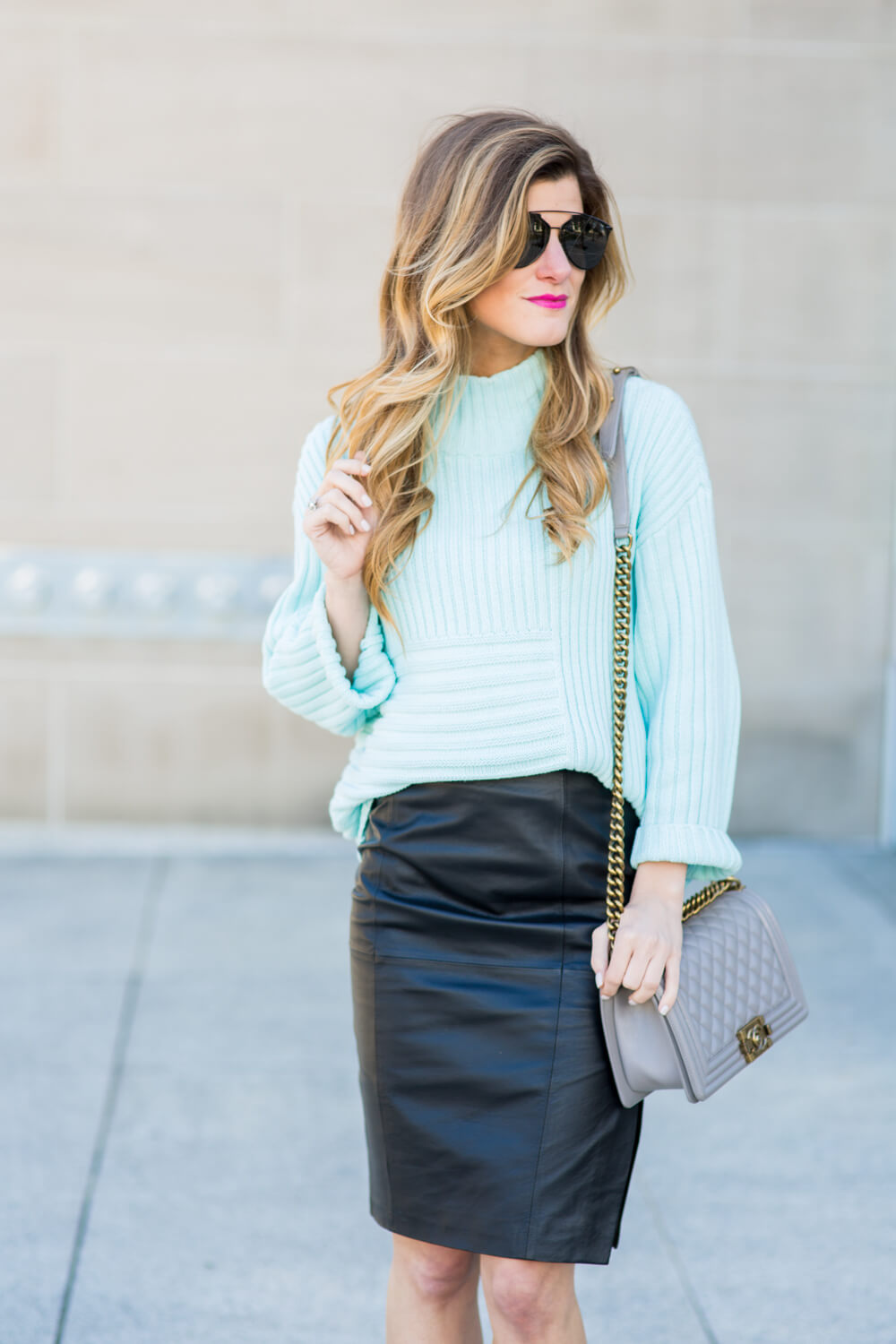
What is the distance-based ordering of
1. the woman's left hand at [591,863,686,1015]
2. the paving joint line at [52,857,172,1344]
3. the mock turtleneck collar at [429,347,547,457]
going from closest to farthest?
the woman's left hand at [591,863,686,1015] → the mock turtleneck collar at [429,347,547,457] → the paving joint line at [52,857,172,1344]

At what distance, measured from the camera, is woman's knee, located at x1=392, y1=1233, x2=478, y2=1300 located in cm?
206

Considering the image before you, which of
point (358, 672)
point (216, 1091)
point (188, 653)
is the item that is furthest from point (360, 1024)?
point (188, 653)

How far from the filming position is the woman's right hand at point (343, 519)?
1.96 metres

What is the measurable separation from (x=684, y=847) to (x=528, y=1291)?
626mm

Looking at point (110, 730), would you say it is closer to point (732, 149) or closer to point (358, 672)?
point (732, 149)

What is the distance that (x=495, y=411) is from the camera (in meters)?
2.11

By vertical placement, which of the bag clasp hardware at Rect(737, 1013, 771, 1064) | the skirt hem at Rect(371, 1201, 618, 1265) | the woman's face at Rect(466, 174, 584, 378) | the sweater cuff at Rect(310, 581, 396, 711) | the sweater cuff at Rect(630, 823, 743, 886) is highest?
the woman's face at Rect(466, 174, 584, 378)

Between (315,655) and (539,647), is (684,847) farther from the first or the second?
(315,655)

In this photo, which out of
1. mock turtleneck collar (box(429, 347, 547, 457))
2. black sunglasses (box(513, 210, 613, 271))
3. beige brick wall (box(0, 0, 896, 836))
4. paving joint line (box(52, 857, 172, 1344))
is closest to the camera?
black sunglasses (box(513, 210, 613, 271))

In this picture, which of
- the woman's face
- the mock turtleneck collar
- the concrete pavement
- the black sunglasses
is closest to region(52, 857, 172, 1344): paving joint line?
the concrete pavement

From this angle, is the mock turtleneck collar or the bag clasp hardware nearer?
the bag clasp hardware

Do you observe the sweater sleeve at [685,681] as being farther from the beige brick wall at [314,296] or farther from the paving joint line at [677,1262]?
the beige brick wall at [314,296]

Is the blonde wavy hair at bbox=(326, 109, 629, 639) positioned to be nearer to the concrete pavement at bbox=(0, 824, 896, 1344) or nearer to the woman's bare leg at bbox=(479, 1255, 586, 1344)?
the woman's bare leg at bbox=(479, 1255, 586, 1344)

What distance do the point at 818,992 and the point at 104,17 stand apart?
14.4ft
